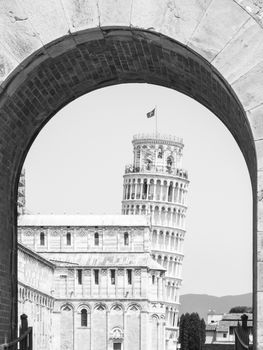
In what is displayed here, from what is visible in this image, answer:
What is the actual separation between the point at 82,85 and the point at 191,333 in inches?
5713

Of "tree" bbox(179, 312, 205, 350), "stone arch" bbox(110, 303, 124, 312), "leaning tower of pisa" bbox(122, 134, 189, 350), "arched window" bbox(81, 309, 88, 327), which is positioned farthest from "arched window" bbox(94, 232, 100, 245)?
"leaning tower of pisa" bbox(122, 134, 189, 350)

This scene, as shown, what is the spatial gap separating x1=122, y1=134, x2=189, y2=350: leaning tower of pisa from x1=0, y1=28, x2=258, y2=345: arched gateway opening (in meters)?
151

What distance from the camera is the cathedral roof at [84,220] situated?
13162cm

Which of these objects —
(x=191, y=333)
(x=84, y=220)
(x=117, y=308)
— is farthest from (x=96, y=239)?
(x=191, y=333)

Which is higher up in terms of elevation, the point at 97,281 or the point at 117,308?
the point at 97,281

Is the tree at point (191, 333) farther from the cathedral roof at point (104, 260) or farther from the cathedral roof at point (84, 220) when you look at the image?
the cathedral roof at point (104, 260)

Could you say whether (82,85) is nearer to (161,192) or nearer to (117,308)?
(117,308)

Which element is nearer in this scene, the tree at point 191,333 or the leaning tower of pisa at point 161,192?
the tree at point 191,333

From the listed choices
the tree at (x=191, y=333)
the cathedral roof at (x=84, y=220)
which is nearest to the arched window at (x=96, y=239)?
the cathedral roof at (x=84, y=220)

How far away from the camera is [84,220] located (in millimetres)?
133625

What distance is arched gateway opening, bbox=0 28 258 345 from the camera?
10.8 m

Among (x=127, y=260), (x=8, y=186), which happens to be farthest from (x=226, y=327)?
(x=8, y=186)

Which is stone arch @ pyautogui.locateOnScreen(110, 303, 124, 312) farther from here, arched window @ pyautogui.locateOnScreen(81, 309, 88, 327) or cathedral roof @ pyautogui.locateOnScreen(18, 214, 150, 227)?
cathedral roof @ pyautogui.locateOnScreen(18, 214, 150, 227)

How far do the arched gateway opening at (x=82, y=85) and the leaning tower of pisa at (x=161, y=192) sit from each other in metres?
151
